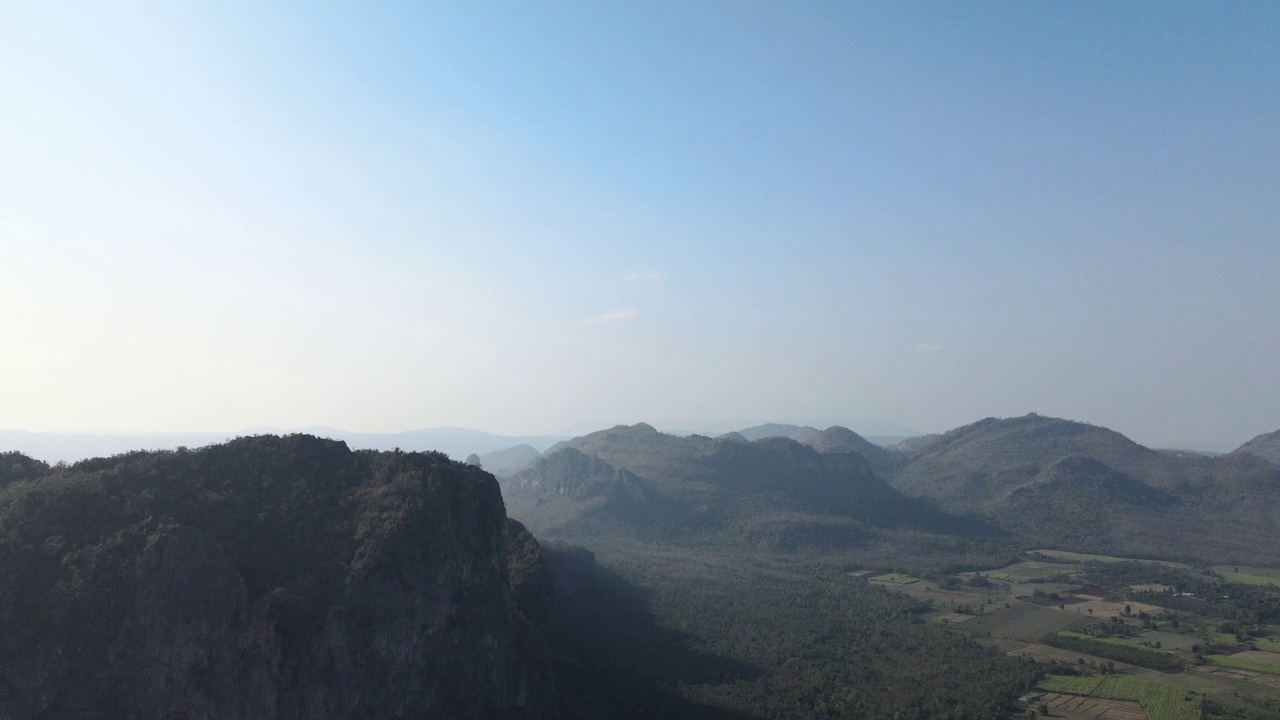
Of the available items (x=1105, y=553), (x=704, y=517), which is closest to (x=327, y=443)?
(x=704, y=517)

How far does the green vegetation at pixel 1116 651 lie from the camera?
81750 millimetres

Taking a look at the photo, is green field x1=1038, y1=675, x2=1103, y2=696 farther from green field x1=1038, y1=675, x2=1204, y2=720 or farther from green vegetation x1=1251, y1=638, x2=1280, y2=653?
green vegetation x1=1251, y1=638, x2=1280, y2=653

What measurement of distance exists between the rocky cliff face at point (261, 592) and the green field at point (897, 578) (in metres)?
89.1

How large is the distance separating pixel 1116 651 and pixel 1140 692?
16326 mm

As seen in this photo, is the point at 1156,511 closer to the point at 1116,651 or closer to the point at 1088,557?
the point at 1088,557

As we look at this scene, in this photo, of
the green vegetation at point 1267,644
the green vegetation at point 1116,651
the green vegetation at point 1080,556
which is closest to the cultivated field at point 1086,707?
the green vegetation at point 1116,651

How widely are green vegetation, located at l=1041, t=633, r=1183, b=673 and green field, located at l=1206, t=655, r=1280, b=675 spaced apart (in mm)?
4735

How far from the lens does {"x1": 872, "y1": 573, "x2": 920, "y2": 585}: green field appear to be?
13050 centimetres

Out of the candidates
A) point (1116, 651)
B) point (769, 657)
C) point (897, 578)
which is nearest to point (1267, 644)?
point (1116, 651)

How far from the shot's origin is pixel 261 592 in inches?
1895

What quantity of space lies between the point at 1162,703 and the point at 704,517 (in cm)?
11544

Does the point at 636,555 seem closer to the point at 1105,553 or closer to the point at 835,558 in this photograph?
the point at 835,558

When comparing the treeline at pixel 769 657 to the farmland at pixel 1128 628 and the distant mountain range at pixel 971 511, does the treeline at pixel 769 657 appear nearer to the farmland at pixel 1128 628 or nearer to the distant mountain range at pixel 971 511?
the farmland at pixel 1128 628

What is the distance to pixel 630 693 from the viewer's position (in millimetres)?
68625
